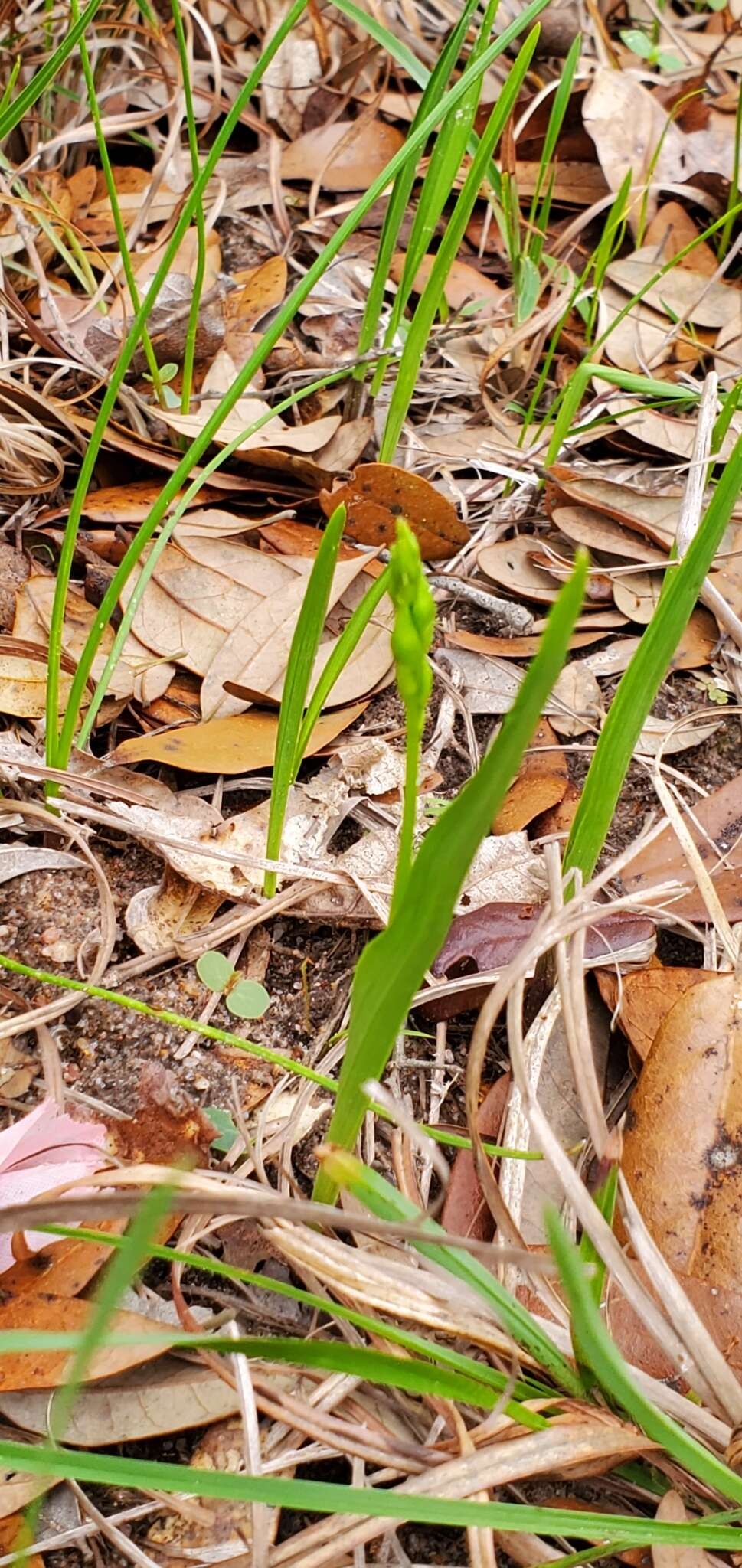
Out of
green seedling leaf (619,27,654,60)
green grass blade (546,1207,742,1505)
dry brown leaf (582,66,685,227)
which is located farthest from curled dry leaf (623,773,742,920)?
green seedling leaf (619,27,654,60)

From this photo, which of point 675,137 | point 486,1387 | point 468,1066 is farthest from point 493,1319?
point 675,137

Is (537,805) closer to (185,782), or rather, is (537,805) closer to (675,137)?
(185,782)

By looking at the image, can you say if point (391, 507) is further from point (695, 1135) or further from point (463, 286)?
point (695, 1135)

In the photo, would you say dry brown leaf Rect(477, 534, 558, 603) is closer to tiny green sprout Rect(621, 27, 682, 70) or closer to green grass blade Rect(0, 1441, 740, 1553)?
green grass blade Rect(0, 1441, 740, 1553)

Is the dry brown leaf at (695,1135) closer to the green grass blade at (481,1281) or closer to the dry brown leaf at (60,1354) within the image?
the green grass blade at (481,1281)

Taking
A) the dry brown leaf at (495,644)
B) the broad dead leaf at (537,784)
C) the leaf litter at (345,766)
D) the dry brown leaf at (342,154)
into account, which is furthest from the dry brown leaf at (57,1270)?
the dry brown leaf at (342,154)

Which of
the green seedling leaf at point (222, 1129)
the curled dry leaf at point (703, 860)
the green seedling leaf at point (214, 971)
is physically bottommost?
the green seedling leaf at point (222, 1129)
